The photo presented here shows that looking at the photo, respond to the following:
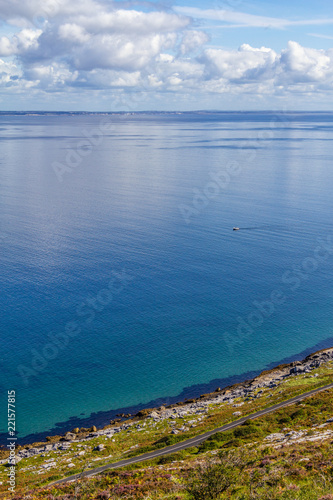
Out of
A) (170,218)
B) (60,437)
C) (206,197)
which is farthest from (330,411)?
(206,197)

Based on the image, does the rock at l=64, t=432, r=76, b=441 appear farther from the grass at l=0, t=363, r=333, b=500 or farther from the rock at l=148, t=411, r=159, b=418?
the rock at l=148, t=411, r=159, b=418

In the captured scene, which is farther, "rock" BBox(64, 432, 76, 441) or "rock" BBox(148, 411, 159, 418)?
"rock" BBox(148, 411, 159, 418)

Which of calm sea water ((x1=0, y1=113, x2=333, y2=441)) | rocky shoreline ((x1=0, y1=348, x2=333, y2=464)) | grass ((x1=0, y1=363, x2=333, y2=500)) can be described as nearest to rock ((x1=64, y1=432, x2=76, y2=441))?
rocky shoreline ((x1=0, y1=348, x2=333, y2=464))

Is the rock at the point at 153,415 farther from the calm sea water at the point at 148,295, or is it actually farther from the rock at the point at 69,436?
the rock at the point at 69,436

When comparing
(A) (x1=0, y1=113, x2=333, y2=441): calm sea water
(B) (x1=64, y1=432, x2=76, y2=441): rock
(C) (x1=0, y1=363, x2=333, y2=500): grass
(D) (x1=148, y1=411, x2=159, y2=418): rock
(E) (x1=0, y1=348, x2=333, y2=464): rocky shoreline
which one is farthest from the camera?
(A) (x1=0, y1=113, x2=333, y2=441): calm sea water

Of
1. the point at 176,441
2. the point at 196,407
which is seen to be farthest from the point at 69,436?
the point at 196,407

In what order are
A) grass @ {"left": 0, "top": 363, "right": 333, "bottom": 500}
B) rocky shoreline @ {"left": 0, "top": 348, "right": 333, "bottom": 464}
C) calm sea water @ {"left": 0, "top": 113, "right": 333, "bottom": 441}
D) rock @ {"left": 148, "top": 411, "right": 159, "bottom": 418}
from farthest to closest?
calm sea water @ {"left": 0, "top": 113, "right": 333, "bottom": 441} < rock @ {"left": 148, "top": 411, "right": 159, "bottom": 418} < rocky shoreline @ {"left": 0, "top": 348, "right": 333, "bottom": 464} < grass @ {"left": 0, "top": 363, "right": 333, "bottom": 500}

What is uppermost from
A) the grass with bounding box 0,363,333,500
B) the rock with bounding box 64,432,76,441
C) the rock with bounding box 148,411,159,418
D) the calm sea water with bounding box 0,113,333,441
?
the calm sea water with bounding box 0,113,333,441

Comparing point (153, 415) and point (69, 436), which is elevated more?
point (153, 415)

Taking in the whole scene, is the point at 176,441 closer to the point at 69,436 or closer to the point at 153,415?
the point at 153,415
